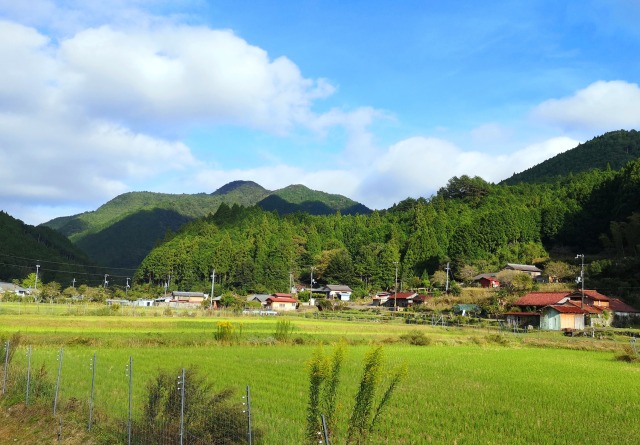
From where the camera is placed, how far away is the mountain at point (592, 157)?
127m

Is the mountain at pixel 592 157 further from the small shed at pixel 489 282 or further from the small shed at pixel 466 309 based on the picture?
the small shed at pixel 466 309

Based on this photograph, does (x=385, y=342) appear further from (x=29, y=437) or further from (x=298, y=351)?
(x=29, y=437)

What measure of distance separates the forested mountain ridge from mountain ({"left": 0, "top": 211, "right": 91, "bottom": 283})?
22.6 m

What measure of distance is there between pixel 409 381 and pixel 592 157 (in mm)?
136436

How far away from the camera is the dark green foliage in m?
8.24

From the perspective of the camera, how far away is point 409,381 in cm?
1780

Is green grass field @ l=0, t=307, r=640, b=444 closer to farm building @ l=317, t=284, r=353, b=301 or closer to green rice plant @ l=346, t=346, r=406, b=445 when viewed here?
green rice plant @ l=346, t=346, r=406, b=445

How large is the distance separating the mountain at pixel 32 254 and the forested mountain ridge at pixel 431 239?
22602 millimetres

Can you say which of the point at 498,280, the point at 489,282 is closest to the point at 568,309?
the point at 498,280

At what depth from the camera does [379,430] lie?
35.1 feet

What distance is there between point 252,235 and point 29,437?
95.0 meters

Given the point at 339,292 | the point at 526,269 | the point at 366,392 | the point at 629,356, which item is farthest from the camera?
the point at 339,292

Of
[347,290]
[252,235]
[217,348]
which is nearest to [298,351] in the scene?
[217,348]

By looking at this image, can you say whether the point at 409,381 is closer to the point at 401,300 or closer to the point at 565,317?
the point at 565,317
